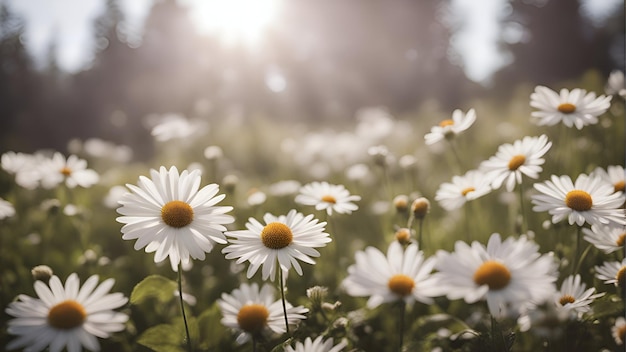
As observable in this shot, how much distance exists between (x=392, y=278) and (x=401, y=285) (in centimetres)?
4

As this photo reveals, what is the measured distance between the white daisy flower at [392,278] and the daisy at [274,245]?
22 cm

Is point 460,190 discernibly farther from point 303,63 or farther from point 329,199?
point 303,63

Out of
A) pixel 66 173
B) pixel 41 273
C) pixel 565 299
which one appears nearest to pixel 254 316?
pixel 41 273

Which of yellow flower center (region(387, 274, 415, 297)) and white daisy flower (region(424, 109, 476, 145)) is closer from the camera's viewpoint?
yellow flower center (region(387, 274, 415, 297))

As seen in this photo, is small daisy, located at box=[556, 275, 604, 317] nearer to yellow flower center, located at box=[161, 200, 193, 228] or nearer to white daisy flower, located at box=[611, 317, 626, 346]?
white daisy flower, located at box=[611, 317, 626, 346]

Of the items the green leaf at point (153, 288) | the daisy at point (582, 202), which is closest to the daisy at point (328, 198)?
the green leaf at point (153, 288)

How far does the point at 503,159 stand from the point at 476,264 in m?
0.81

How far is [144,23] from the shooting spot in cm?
2844

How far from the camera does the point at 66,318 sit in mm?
1179

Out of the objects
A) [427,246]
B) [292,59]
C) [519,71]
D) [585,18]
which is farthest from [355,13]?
[427,246]

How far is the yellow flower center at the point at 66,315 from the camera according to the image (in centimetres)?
117

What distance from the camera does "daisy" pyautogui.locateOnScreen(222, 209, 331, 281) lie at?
1.39 metres

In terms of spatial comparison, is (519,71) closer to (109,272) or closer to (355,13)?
(355,13)

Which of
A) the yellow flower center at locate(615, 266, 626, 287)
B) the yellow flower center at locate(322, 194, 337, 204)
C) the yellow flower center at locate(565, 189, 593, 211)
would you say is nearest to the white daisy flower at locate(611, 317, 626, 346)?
the yellow flower center at locate(615, 266, 626, 287)
